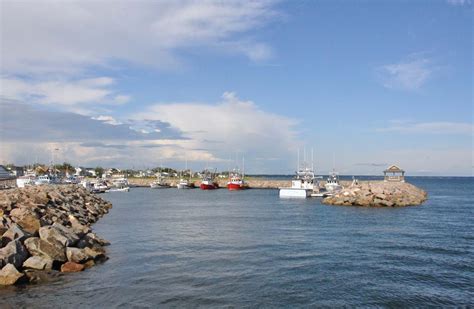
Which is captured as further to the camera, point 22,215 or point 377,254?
point 22,215

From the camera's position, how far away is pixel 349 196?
77.5 meters

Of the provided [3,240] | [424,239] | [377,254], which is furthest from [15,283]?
[424,239]

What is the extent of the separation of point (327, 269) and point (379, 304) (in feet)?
19.8

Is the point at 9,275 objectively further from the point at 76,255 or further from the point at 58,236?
the point at 58,236

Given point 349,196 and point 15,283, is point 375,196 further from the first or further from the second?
point 15,283

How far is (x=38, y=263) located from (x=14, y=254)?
1.35m

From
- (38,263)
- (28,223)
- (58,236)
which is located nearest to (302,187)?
(28,223)

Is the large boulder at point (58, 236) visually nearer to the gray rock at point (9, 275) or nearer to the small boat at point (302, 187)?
the gray rock at point (9, 275)

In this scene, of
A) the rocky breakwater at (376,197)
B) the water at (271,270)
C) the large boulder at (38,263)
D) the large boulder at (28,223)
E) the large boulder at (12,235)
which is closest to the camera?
the water at (271,270)

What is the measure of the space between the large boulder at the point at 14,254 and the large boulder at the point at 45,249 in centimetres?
57

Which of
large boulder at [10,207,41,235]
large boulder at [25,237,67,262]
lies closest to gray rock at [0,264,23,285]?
large boulder at [25,237,67,262]

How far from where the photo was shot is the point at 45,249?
2469 centimetres

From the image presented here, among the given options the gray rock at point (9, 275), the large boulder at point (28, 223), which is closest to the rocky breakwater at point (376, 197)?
the large boulder at point (28, 223)

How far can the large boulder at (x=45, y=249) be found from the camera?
24.5 metres
